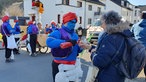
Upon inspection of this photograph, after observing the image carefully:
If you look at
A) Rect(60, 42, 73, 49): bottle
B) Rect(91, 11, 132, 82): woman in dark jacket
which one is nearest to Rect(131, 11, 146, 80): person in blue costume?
Rect(60, 42, 73, 49): bottle

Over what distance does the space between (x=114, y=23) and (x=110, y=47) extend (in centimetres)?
27

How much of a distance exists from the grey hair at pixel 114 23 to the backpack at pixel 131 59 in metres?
0.12

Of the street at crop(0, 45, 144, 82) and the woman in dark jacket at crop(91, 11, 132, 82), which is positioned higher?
the woman in dark jacket at crop(91, 11, 132, 82)

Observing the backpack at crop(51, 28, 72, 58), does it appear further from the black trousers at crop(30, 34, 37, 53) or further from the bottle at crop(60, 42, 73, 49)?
the black trousers at crop(30, 34, 37, 53)

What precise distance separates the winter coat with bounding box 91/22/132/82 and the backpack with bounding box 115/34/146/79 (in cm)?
5

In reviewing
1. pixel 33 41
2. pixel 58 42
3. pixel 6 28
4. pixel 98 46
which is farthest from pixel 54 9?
pixel 98 46

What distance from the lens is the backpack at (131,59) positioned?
9.61 ft

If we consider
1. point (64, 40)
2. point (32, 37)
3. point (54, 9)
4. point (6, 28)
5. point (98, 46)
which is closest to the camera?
point (98, 46)

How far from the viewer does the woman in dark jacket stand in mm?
2953

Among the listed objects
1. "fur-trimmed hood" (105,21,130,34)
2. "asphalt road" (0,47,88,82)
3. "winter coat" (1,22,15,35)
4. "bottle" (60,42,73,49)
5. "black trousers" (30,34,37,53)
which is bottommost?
"asphalt road" (0,47,88,82)

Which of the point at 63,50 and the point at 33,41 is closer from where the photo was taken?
the point at 63,50

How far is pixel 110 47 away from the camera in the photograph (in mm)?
2941

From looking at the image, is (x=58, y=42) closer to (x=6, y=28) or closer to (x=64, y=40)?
(x=64, y=40)

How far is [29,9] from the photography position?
42812mm
